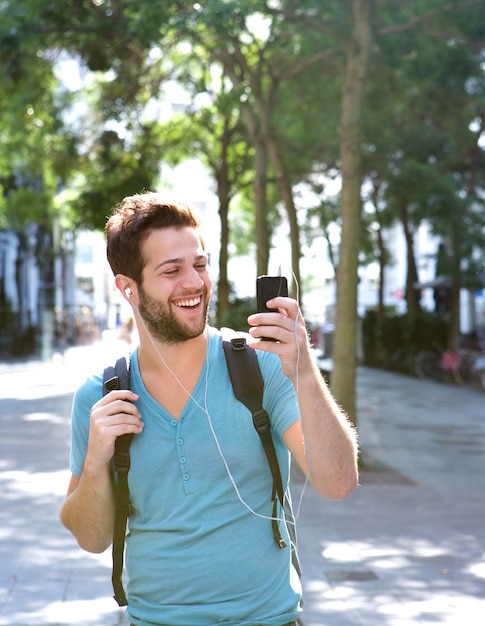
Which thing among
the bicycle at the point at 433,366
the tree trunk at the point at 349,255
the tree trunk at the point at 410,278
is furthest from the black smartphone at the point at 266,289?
the tree trunk at the point at 410,278

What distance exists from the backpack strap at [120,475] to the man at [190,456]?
0.02 m

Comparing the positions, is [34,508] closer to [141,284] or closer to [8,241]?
[141,284]

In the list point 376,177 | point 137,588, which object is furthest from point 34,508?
point 376,177

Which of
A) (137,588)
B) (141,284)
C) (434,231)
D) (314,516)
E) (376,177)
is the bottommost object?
(314,516)

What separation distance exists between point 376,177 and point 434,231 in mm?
5671

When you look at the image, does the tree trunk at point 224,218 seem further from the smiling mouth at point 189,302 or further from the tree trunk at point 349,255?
the smiling mouth at point 189,302

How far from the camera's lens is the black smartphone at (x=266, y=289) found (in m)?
2.30

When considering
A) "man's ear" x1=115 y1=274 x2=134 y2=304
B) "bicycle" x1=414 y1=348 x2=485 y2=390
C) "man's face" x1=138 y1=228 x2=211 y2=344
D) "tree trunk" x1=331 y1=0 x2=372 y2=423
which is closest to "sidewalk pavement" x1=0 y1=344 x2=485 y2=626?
"man's face" x1=138 y1=228 x2=211 y2=344

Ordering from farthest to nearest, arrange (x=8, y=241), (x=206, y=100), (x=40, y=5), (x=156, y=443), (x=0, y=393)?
(x=8, y=241)
(x=206, y=100)
(x=0, y=393)
(x=40, y=5)
(x=156, y=443)

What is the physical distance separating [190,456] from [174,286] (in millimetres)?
376

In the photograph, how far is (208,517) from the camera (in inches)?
97.2

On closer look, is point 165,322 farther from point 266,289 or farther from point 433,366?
point 433,366

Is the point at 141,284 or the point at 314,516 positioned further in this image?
the point at 314,516

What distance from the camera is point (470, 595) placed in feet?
20.5
